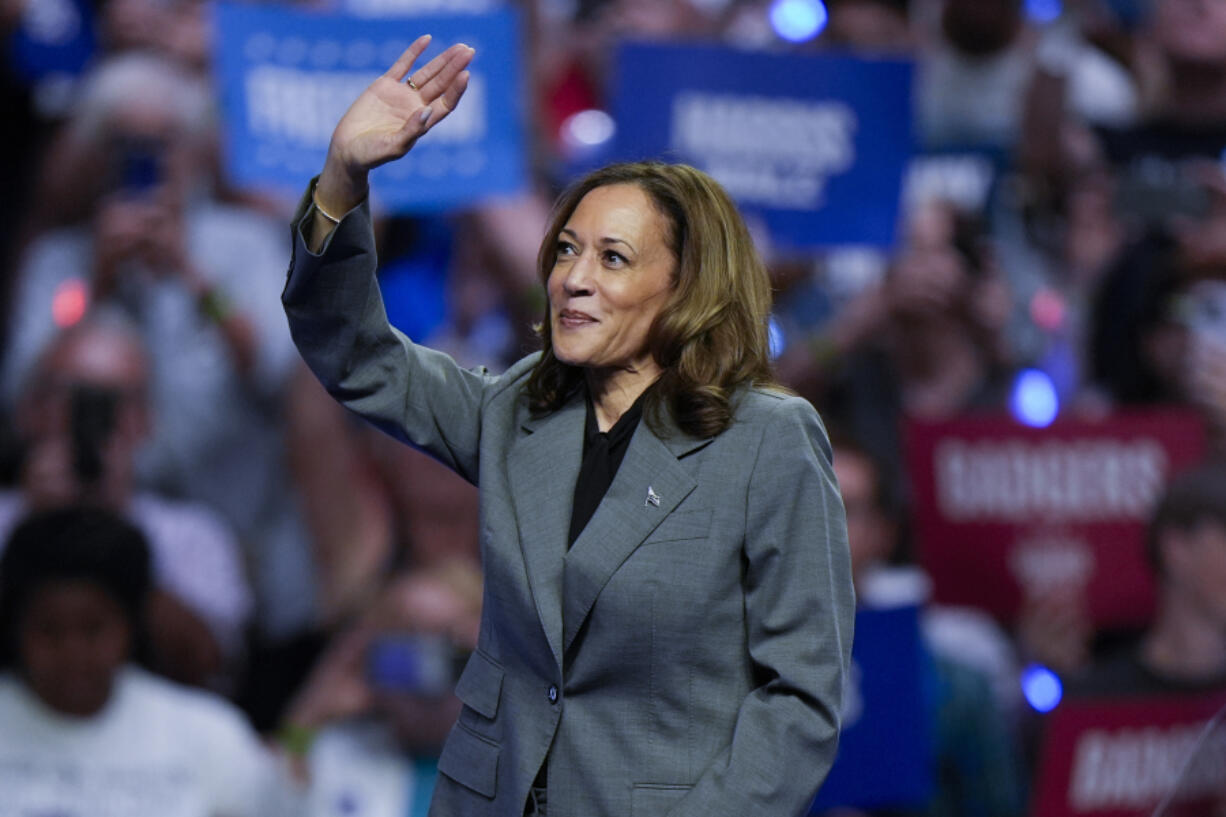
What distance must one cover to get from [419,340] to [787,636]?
3.21 metres

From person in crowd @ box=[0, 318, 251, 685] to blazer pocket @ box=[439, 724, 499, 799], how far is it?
7.62 ft

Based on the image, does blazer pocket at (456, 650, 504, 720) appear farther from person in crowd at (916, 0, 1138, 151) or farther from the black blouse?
person in crowd at (916, 0, 1138, 151)

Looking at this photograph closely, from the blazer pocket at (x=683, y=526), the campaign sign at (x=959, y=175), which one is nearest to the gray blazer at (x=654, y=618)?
the blazer pocket at (x=683, y=526)

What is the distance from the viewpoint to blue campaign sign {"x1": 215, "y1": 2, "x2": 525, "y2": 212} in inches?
183

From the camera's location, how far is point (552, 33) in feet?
20.4

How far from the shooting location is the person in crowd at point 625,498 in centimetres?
205

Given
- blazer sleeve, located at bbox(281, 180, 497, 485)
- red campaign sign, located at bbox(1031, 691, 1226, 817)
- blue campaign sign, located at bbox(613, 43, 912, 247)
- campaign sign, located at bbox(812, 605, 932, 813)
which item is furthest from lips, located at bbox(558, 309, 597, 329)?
blue campaign sign, located at bbox(613, 43, 912, 247)

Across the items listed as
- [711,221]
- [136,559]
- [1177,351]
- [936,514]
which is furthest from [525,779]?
[1177,351]

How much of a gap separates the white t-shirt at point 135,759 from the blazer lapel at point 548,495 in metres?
2.15

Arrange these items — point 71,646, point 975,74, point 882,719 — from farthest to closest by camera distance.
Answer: point 975,74 → point 882,719 → point 71,646

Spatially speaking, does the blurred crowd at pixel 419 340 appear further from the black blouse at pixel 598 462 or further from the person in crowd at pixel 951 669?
the black blouse at pixel 598 462

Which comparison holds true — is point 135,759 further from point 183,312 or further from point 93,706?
point 183,312

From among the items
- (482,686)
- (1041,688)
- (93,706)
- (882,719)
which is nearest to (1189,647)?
(1041,688)

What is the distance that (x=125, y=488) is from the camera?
4.54m
